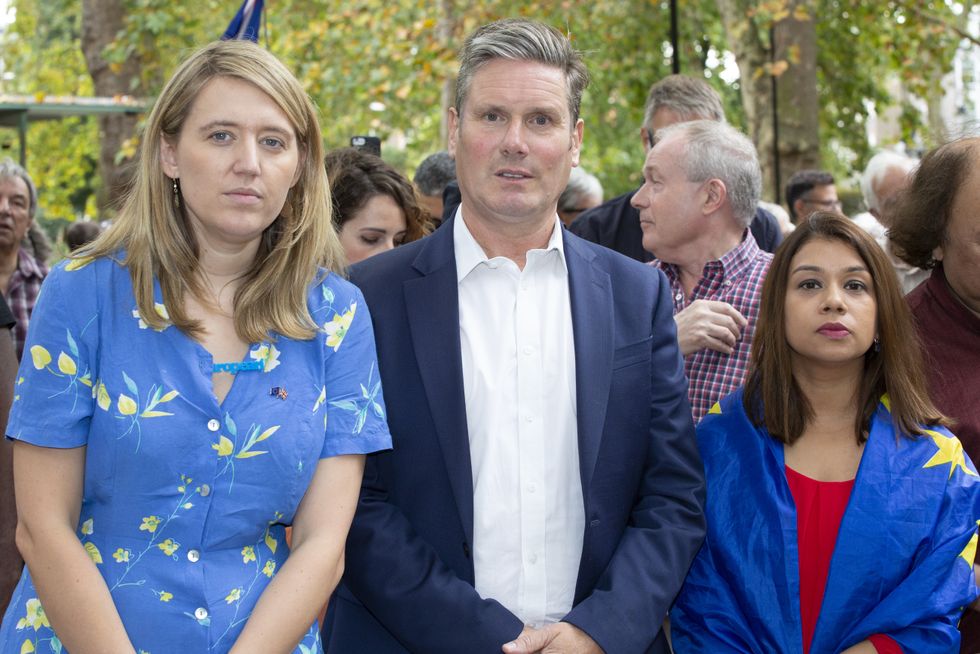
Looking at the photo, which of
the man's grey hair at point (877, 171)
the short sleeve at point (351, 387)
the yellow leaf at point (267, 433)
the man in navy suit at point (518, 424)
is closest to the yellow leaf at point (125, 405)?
the yellow leaf at point (267, 433)

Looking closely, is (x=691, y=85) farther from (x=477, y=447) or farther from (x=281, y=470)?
(x=281, y=470)

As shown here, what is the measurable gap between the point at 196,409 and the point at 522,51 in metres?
1.21

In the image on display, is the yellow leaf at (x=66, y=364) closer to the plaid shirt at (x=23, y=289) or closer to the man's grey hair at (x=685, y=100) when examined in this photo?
the man's grey hair at (x=685, y=100)

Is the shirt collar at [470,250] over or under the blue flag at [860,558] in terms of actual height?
over

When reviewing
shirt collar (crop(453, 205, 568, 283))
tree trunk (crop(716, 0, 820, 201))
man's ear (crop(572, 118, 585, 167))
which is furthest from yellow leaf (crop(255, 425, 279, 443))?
tree trunk (crop(716, 0, 820, 201))

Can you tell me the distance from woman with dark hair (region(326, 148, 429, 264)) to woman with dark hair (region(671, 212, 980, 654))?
151 centimetres

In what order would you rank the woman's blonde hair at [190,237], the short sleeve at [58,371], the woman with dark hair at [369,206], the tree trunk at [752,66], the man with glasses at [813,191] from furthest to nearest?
the tree trunk at [752,66]
the man with glasses at [813,191]
the woman with dark hair at [369,206]
the woman's blonde hair at [190,237]
the short sleeve at [58,371]

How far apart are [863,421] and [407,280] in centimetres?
125

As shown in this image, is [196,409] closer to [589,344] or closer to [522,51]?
[589,344]

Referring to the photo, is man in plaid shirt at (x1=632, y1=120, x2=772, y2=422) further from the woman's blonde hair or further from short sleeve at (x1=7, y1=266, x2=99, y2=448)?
short sleeve at (x1=7, y1=266, x2=99, y2=448)

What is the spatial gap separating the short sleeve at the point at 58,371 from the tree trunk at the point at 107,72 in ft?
34.8

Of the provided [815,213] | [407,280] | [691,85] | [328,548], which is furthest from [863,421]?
[691,85]

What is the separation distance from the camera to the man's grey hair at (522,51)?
2838 mm

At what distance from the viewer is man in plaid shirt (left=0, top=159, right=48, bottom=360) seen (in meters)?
6.21
